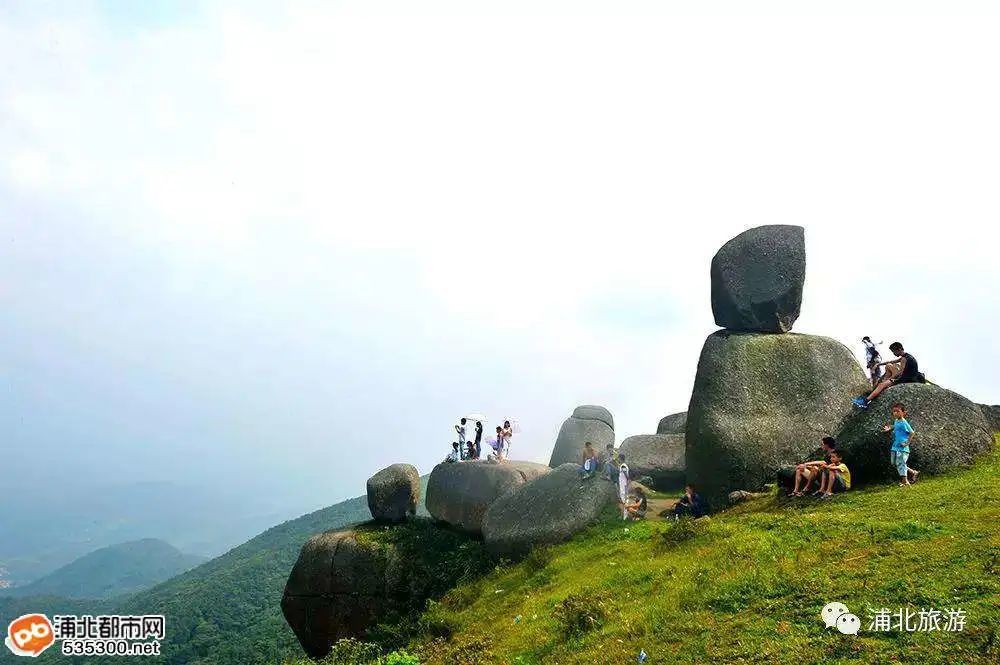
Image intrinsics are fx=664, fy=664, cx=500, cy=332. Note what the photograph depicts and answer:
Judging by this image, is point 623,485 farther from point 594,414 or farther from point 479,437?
point 594,414

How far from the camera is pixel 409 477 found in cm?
3262

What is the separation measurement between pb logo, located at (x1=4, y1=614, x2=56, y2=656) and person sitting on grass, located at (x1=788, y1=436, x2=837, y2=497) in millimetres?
22617

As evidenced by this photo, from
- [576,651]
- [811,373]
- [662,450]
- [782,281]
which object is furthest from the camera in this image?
[662,450]

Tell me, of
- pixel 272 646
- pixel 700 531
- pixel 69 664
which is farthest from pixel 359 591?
pixel 69 664

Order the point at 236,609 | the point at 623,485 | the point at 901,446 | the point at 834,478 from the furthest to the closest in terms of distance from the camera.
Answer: the point at 236,609 < the point at 623,485 < the point at 834,478 < the point at 901,446

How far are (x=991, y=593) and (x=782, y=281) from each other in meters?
15.5

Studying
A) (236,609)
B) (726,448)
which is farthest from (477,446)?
(236,609)

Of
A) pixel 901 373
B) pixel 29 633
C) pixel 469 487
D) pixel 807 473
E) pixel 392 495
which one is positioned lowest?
pixel 29 633

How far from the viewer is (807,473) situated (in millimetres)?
18219

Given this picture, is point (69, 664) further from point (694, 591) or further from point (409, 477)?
point (694, 591)

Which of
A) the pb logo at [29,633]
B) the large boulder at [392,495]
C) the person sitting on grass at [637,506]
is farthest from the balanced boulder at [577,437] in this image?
the pb logo at [29,633]

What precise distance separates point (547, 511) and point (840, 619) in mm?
13633

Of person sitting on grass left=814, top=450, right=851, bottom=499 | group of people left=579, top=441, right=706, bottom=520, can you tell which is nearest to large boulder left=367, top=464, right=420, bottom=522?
group of people left=579, top=441, right=706, bottom=520

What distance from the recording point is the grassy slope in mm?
10180
